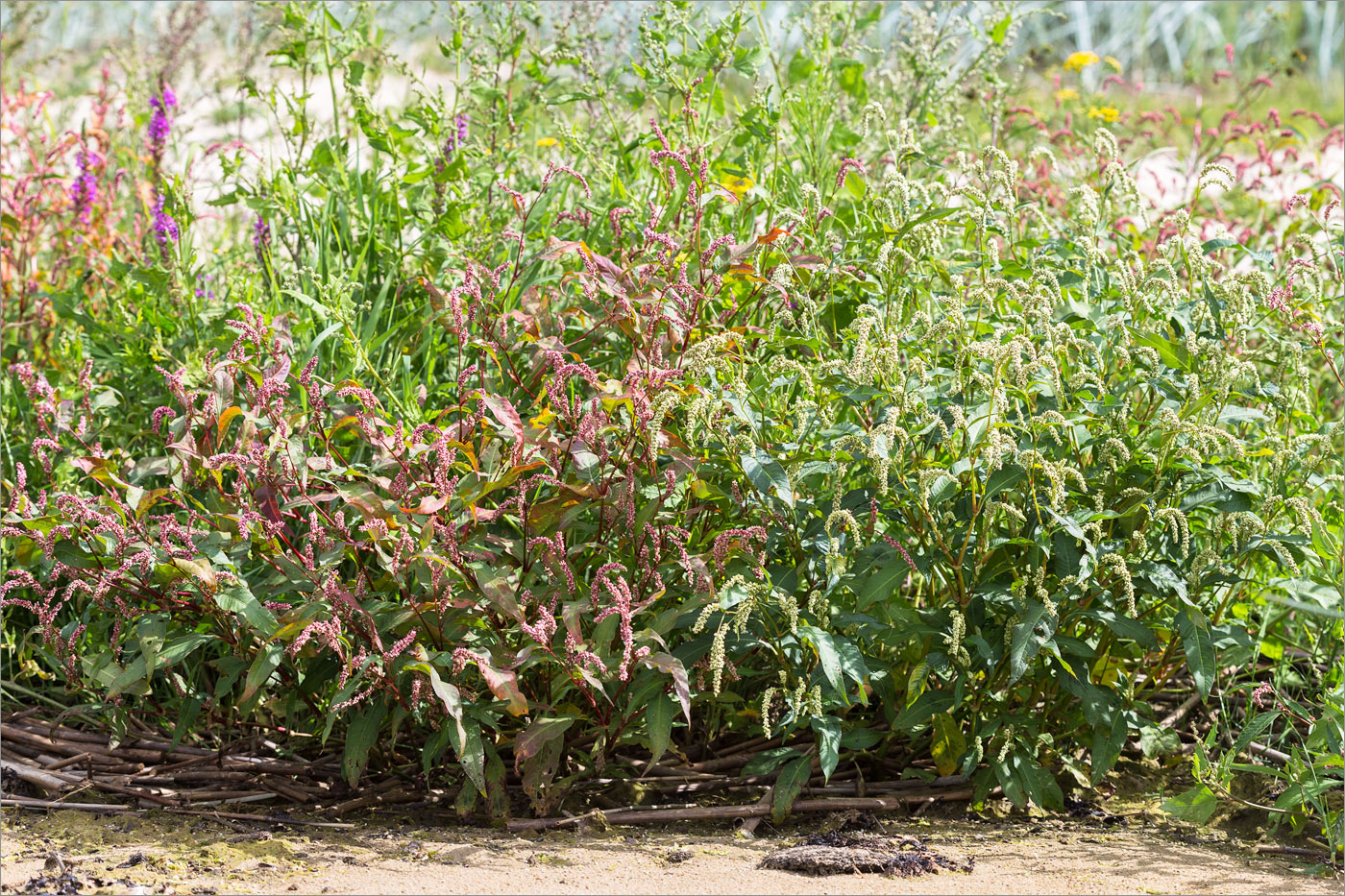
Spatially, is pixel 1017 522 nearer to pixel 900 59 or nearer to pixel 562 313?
pixel 562 313

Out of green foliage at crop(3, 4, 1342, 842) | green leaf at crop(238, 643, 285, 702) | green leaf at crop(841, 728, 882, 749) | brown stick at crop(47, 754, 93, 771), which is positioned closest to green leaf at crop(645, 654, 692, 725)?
green foliage at crop(3, 4, 1342, 842)

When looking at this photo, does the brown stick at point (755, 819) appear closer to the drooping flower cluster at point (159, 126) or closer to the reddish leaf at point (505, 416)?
the reddish leaf at point (505, 416)

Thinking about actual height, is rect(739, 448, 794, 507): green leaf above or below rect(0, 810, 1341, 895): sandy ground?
above

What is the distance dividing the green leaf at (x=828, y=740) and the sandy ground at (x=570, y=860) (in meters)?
0.19

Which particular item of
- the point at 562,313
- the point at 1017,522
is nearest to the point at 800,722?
the point at 1017,522

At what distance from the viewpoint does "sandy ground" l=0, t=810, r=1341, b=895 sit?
6.59 ft

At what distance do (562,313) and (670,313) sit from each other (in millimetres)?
470

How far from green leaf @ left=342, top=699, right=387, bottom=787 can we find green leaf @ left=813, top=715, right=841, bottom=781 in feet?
2.70

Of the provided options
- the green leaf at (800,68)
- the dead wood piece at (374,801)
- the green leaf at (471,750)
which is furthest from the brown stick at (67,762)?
the green leaf at (800,68)

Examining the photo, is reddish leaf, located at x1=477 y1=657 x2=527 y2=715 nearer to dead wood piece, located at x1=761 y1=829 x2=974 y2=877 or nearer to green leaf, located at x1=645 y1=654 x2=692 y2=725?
green leaf, located at x1=645 y1=654 x2=692 y2=725

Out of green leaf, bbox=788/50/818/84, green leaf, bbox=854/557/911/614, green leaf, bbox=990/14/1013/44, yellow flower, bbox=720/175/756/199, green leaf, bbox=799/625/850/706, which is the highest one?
green leaf, bbox=990/14/1013/44

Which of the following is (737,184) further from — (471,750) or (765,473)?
(471,750)

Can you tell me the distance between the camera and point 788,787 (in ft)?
7.59

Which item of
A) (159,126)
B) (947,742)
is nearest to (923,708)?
(947,742)
